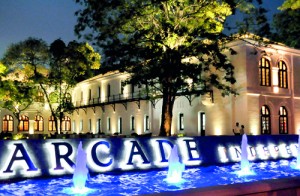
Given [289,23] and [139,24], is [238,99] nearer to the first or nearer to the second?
[139,24]

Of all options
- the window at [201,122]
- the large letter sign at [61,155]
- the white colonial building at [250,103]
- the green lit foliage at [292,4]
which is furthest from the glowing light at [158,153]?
the window at [201,122]

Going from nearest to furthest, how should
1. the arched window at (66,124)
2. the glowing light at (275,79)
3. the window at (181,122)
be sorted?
the glowing light at (275,79) < the window at (181,122) < the arched window at (66,124)

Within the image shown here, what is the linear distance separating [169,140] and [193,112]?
21867mm

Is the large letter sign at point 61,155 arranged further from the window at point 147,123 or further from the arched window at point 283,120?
the window at point 147,123

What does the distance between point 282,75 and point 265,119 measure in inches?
168

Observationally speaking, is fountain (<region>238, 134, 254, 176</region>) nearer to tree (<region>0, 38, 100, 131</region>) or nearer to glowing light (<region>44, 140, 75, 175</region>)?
glowing light (<region>44, 140, 75, 175</region>)

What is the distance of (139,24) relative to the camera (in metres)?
25.5

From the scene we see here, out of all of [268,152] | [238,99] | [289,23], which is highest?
[289,23]

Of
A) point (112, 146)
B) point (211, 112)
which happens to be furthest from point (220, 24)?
point (112, 146)

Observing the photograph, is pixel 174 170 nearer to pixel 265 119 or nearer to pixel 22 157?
pixel 22 157

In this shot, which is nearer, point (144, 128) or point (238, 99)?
point (238, 99)

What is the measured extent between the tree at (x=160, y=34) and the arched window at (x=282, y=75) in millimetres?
10596

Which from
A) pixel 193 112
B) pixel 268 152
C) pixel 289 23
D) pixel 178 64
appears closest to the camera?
pixel 268 152

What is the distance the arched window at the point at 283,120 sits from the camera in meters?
33.9
